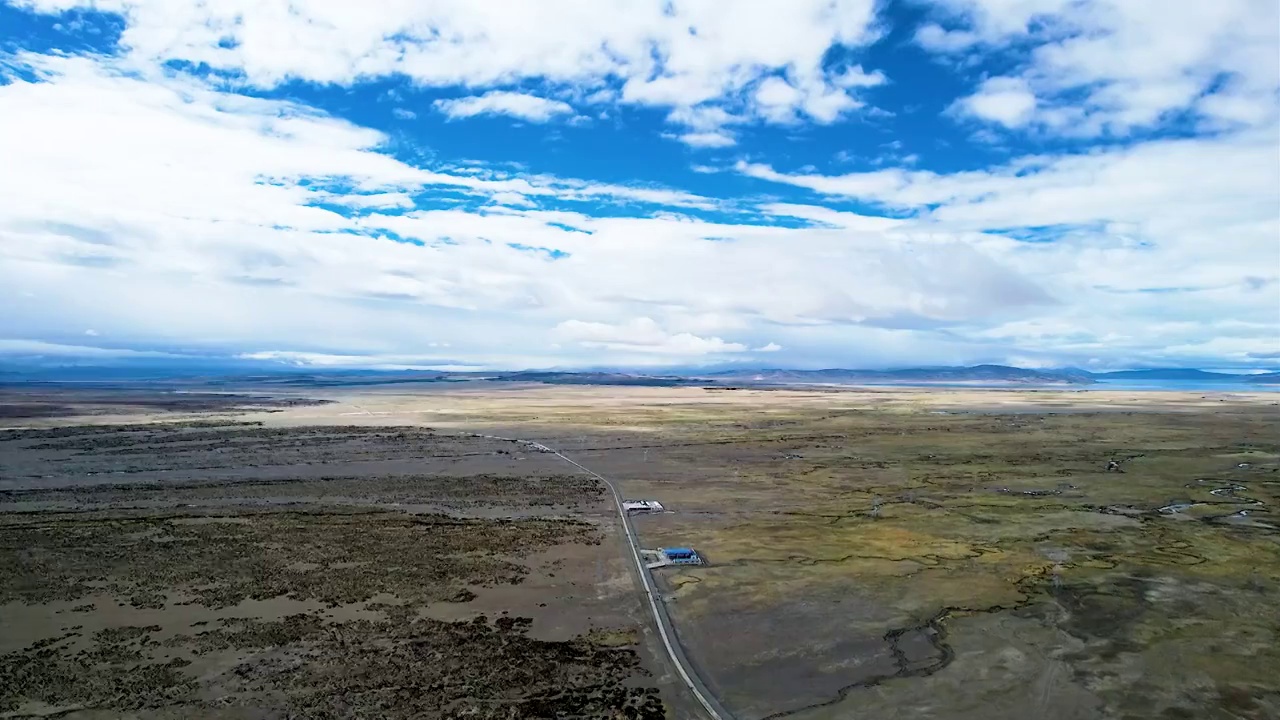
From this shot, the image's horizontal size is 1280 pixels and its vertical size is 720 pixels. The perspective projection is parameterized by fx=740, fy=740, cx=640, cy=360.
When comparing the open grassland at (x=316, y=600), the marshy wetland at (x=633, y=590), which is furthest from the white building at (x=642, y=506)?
the open grassland at (x=316, y=600)

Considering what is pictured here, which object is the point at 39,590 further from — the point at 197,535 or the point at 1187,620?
the point at 1187,620

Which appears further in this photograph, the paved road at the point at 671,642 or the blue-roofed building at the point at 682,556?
the blue-roofed building at the point at 682,556

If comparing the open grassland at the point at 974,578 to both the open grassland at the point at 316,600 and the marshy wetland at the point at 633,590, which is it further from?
the open grassland at the point at 316,600

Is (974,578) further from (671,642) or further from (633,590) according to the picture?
(671,642)

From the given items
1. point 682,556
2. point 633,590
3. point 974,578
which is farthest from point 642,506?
point 974,578

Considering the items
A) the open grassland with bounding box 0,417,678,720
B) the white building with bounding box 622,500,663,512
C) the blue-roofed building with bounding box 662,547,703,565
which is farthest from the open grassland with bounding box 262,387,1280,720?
the open grassland with bounding box 0,417,678,720

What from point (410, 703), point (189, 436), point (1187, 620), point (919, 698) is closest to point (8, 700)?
Answer: point (410, 703)

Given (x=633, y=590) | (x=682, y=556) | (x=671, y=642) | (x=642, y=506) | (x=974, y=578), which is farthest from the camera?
(x=642, y=506)
